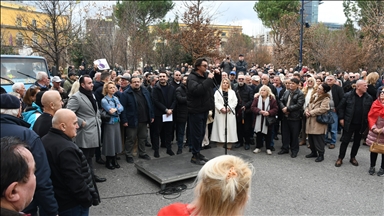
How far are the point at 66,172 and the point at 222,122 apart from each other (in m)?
5.30

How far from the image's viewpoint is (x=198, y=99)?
18.6 feet

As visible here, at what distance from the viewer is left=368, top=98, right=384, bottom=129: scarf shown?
5727mm

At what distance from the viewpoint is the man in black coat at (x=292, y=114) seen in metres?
7.12

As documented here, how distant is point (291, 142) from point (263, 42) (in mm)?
30606

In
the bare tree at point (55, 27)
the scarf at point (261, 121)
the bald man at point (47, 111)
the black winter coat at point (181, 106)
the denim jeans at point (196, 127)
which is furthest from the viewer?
the bare tree at point (55, 27)

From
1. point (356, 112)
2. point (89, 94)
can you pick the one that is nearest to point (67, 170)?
→ point (89, 94)

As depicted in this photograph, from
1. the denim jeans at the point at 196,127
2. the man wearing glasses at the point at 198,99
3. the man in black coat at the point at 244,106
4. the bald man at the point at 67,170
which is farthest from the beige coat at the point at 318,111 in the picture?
the bald man at the point at 67,170

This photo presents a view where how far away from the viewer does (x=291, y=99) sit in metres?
7.22

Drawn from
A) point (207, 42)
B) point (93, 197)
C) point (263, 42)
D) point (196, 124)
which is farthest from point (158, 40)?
point (93, 197)

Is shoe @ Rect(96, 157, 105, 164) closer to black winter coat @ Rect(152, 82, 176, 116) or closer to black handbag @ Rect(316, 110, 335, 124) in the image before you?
black winter coat @ Rect(152, 82, 176, 116)

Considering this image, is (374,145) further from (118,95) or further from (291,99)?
(118,95)

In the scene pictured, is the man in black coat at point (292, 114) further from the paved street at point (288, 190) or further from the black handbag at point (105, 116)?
the black handbag at point (105, 116)

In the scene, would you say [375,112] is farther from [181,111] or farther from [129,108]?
[129,108]

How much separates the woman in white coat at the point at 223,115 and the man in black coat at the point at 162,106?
120 centimetres
